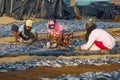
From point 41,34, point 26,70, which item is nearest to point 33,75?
point 26,70

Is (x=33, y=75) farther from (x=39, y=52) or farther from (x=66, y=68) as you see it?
(x=39, y=52)

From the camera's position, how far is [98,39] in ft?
40.6

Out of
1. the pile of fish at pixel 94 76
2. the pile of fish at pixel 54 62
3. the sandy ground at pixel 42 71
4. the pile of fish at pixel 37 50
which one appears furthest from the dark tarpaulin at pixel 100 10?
the pile of fish at pixel 94 76

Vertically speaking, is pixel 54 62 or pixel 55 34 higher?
pixel 55 34

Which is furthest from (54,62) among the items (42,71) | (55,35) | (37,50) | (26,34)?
(26,34)

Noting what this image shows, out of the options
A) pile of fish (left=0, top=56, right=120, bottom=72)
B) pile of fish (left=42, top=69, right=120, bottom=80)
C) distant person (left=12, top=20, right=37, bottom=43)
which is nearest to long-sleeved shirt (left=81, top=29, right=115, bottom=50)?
pile of fish (left=0, top=56, right=120, bottom=72)

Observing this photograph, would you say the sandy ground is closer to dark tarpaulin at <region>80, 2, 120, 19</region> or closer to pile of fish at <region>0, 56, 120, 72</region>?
pile of fish at <region>0, 56, 120, 72</region>

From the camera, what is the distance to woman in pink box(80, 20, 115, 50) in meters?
12.2

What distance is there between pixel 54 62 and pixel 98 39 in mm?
2144

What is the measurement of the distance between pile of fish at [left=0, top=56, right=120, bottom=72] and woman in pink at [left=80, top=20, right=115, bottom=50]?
2.35 feet

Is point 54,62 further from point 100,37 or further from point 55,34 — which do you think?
point 55,34

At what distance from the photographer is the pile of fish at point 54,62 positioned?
10.2m

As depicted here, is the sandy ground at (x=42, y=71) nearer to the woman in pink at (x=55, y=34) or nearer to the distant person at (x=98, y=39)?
the distant person at (x=98, y=39)

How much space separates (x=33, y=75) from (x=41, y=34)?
976 centimetres
